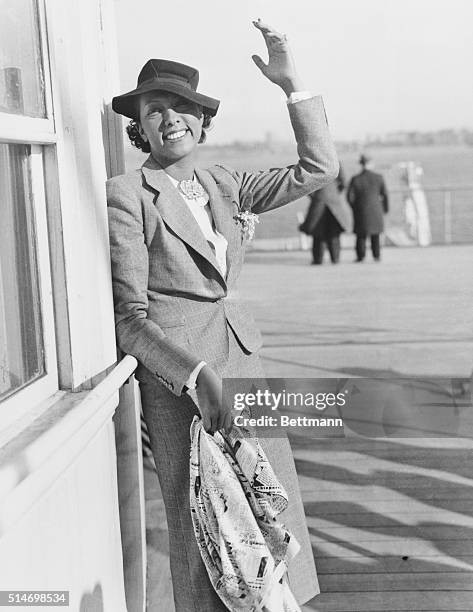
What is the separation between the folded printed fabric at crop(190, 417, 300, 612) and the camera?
1.83 metres

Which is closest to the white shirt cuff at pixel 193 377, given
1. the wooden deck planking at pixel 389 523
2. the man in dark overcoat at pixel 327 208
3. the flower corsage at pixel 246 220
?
the flower corsage at pixel 246 220

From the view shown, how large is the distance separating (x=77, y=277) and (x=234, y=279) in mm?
366

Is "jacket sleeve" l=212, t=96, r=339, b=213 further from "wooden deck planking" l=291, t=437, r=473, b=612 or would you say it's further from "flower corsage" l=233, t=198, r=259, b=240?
"wooden deck planking" l=291, t=437, r=473, b=612

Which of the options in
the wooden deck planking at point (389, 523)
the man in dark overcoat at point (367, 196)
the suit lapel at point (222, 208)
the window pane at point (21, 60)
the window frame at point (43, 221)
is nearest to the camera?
the window pane at point (21, 60)

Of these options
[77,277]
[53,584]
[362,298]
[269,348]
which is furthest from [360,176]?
[362,298]

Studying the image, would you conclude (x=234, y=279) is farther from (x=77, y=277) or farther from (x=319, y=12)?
(x=319, y=12)

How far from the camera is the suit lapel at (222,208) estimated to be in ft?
6.34

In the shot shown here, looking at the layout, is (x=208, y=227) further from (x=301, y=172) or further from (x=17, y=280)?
(x=17, y=280)

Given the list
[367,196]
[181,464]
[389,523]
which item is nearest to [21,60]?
[181,464]

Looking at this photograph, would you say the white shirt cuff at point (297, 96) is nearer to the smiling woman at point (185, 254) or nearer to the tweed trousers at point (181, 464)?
the smiling woman at point (185, 254)

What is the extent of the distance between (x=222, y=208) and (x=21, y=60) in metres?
0.55

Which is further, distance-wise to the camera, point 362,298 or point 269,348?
point 362,298

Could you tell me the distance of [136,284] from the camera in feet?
6.14

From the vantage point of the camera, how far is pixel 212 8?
6.41 ft
